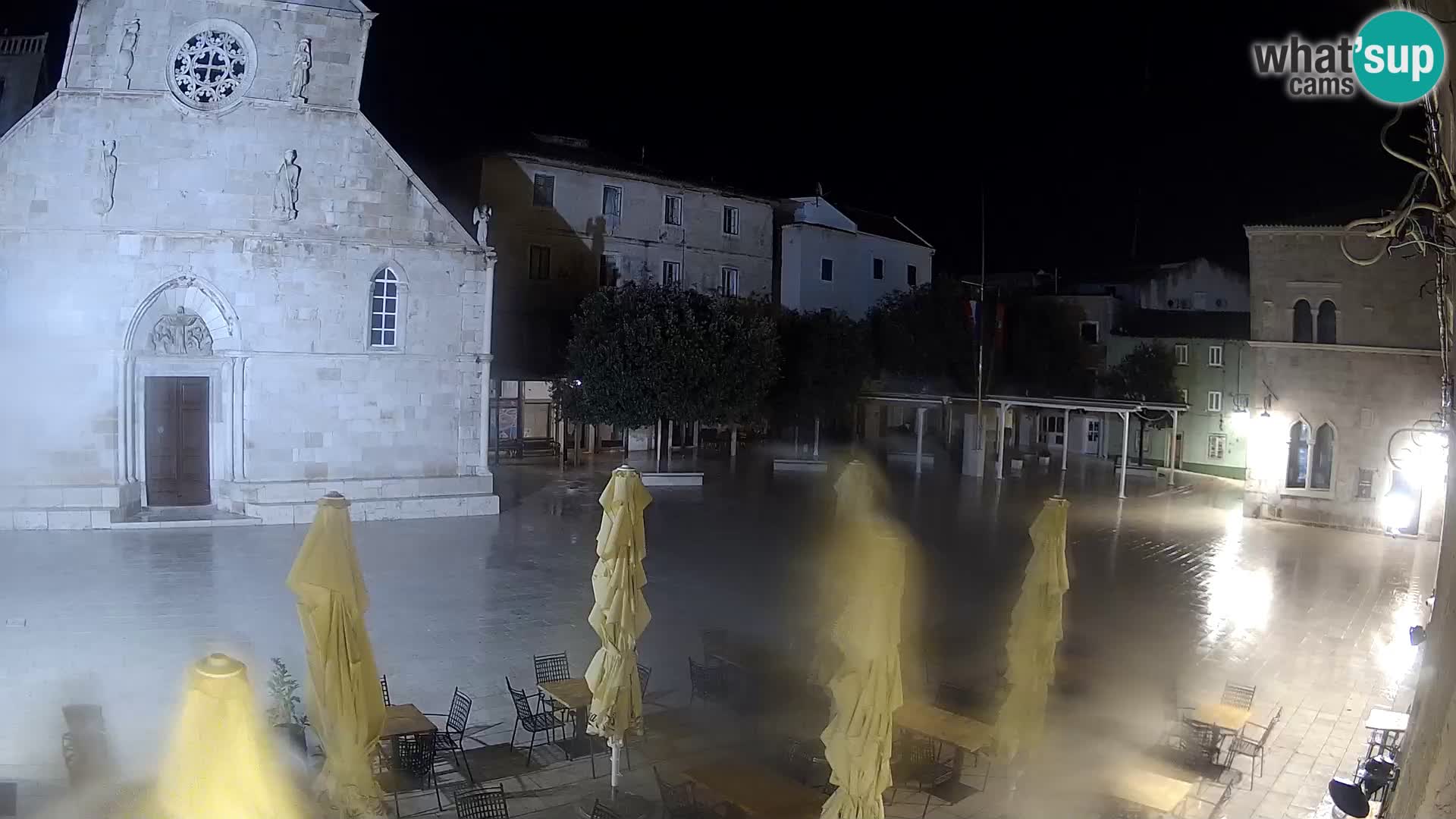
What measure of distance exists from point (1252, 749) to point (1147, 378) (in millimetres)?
35028

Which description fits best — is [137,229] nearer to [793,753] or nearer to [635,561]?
[635,561]

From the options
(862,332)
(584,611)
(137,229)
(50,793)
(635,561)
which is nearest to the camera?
(50,793)

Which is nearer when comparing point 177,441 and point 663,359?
point 177,441

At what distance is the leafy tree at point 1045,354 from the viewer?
4622cm

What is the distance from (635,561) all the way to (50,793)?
217 inches

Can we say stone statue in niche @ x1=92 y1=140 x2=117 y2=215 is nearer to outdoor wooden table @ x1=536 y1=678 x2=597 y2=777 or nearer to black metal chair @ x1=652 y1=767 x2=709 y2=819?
outdoor wooden table @ x1=536 y1=678 x2=597 y2=777

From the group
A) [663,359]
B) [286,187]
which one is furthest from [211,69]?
[663,359]

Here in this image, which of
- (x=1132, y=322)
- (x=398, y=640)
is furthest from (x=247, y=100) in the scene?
(x=1132, y=322)

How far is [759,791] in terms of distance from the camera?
28.9 ft

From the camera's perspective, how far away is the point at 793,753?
10.5 meters

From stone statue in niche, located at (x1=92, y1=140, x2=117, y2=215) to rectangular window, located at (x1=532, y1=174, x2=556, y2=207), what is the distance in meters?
17.2

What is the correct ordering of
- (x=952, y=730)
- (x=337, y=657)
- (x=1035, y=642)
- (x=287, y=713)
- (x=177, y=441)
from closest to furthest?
(x=337, y=657)
(x=1035, y=642)
(x=952, y=730)
(x=287, y=713)
(x=177, y=441)

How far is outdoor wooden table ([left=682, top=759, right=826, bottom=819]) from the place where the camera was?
8.50 metres

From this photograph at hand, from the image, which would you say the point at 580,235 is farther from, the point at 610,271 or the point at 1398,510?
the point at 1398,510
